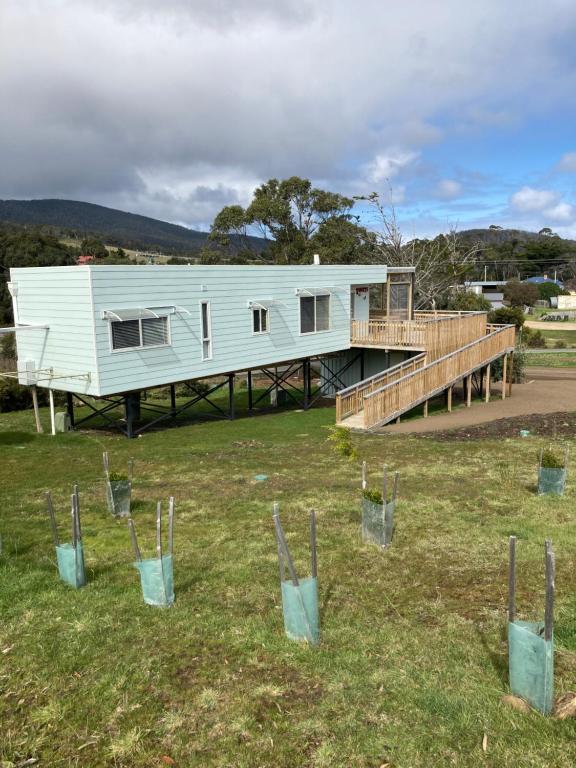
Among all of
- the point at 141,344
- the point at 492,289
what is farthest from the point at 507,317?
the point at 492,289

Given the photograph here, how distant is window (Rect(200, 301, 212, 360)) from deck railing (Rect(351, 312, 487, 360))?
6981 millimetres

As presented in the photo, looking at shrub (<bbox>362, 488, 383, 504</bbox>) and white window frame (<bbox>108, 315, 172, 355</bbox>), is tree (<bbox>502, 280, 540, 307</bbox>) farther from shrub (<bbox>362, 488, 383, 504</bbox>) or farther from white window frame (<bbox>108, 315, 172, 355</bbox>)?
shrub (<bbox>362, 488, 383, 504</bbox>)

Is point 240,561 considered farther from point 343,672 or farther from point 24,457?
point 24,457

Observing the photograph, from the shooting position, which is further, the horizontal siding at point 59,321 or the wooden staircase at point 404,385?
the wooden staircase at point 404,385

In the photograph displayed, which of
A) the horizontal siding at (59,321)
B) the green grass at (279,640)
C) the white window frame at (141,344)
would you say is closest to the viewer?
the green grass at (279,640)

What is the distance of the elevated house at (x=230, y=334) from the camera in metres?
15.2

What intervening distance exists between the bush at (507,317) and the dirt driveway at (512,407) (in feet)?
23.0

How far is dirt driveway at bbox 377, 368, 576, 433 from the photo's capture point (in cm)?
1802

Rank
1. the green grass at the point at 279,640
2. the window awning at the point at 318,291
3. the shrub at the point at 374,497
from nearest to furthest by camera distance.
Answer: the green grass at the point at 279,640 < the shrub at the point at 374,497 < the window awning at the point at 318,291

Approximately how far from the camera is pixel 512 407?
2119cm

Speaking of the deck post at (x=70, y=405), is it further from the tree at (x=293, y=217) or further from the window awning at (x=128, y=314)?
the tree at (x=293, y=217)

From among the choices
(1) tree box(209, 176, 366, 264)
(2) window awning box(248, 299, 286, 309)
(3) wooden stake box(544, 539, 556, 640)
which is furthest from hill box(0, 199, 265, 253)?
(3) wooden stake box(544, 539, 556, 640)

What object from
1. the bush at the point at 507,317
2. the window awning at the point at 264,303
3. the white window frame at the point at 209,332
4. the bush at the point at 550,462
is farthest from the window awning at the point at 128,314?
the bush at the point at 507,317

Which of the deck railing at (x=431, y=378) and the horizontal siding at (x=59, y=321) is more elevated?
the horizontal siding at (x=59, y=321)
